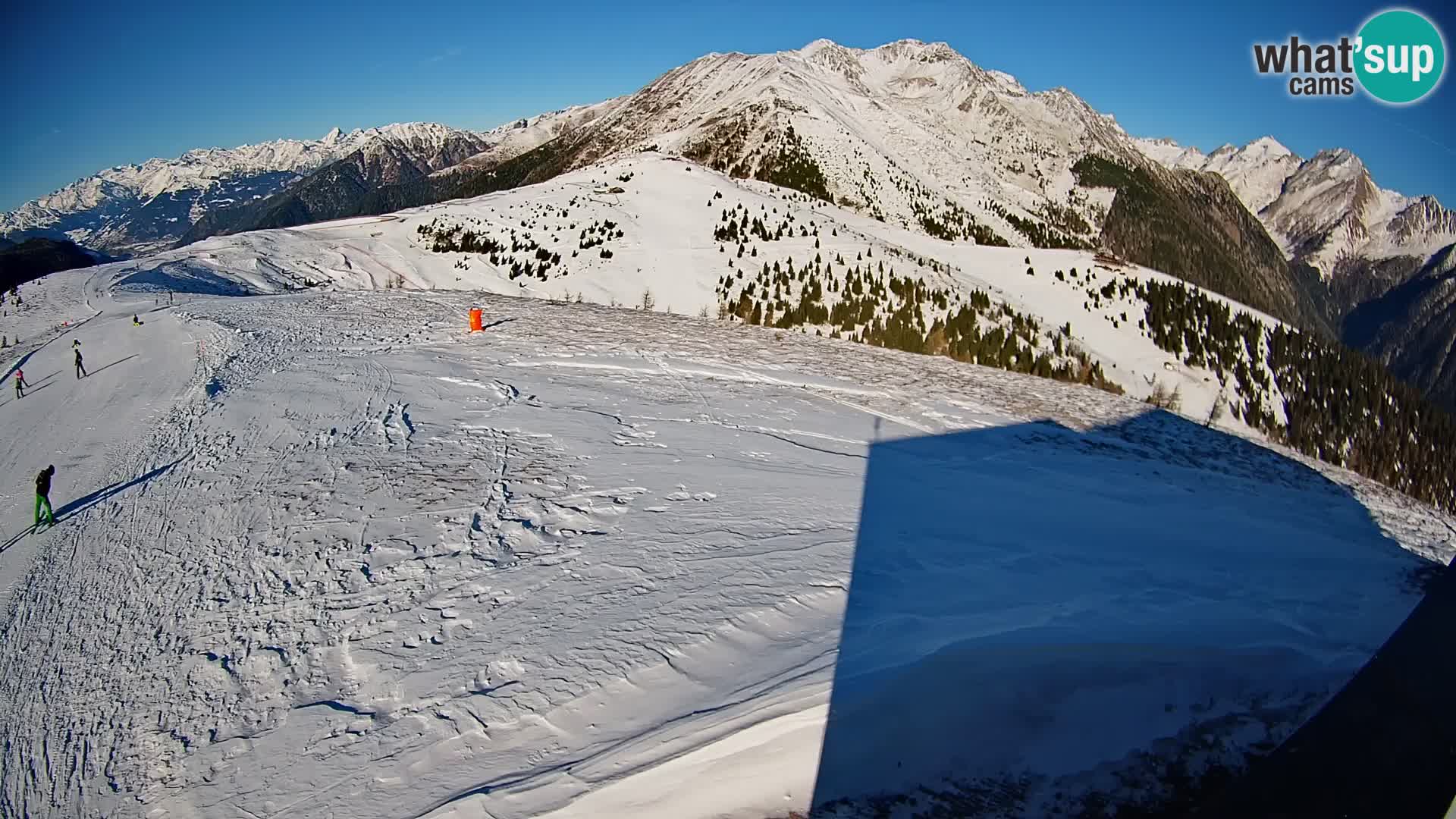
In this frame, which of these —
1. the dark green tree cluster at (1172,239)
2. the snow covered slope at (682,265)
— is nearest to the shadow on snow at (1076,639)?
the snow covered slope at (682,265)

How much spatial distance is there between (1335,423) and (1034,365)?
20.3 meters

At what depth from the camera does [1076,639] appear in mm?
5836

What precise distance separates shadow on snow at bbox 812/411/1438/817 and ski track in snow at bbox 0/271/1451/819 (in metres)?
0.50

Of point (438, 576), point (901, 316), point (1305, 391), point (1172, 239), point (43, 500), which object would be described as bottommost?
point (43, 500)

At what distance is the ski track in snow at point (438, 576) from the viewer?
465 cm

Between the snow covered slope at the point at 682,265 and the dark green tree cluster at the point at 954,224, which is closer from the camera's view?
the snow covered slope at the point at 682,265

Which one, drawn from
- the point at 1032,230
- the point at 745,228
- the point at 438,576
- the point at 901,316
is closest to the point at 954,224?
the point at 1032,230

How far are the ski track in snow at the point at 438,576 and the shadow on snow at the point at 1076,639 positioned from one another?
1.64 ft

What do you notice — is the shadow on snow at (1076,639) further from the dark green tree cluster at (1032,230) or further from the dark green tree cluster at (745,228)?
the dark green tree cluster at (1032,230)


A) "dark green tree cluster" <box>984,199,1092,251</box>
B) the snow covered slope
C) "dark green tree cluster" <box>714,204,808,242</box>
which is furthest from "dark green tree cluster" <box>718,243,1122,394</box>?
"dark green tree cluster" <box>984,199,1092,251</box>

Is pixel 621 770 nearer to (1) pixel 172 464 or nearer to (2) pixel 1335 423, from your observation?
(1) pixel 172 464

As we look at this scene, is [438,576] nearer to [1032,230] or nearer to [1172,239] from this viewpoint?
[1032,230]

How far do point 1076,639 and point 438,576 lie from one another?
20.0ft

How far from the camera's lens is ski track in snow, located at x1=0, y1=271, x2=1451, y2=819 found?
183 inches
